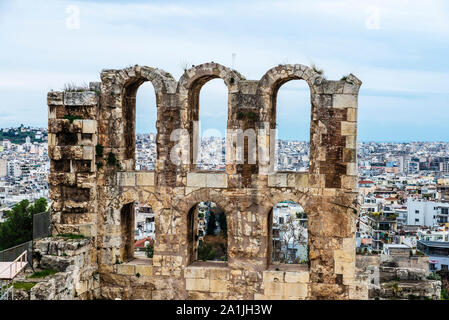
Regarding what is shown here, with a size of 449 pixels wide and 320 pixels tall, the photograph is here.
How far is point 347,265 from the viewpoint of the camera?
586 inches

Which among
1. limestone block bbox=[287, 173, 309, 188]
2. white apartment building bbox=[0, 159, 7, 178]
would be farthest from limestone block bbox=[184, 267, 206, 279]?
white apartment building bbox=[0, 159, 7, 178]

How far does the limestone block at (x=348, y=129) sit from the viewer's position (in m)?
14.8

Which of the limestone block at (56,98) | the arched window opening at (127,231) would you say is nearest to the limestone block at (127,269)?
the arched window opening at (127,231)

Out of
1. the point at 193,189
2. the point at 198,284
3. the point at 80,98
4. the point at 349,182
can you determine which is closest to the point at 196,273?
the point at 198,284

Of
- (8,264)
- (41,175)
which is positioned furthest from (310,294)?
(41,175)

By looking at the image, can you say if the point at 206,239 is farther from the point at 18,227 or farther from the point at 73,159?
the point at 73,159

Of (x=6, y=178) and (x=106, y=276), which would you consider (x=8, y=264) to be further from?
(x=6, y=178)

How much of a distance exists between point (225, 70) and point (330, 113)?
284 cm

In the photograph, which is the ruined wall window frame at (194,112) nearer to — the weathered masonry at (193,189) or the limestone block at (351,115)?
the weathered masonry at (193,189)

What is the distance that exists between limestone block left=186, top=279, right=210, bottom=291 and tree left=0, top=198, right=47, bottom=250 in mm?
12151

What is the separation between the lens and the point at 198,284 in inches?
615

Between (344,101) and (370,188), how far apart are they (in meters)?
69.9

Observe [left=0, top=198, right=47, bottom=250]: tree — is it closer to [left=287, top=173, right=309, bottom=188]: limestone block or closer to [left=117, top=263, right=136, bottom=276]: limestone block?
[left=117, top=263, right=136, bottom=276]: limestone block

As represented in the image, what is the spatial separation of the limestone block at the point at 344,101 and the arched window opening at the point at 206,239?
447 centimetres
